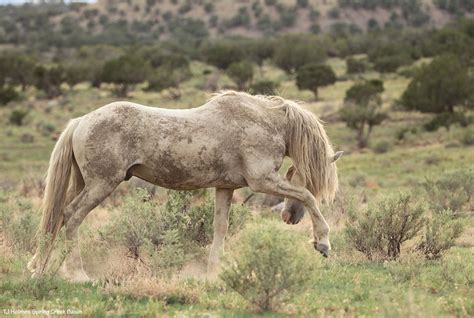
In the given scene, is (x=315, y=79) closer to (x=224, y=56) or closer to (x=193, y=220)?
(x=224, y=56)

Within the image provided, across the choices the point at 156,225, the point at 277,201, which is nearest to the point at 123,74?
the point at 277,201

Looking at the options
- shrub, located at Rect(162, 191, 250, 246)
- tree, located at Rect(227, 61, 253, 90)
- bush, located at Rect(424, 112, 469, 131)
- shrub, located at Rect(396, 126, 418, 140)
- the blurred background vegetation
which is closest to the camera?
the blurred background vegetation

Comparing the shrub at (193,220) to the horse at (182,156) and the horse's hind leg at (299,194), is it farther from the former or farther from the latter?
A: the horse's hind leg at (299,194)

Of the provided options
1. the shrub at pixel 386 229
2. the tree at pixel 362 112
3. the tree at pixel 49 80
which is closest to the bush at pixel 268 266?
the shrub at pixel 386 229

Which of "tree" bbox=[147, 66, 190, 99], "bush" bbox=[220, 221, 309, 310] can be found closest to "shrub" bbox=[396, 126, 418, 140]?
"tree" bbox=[147, 66, 190, 99]

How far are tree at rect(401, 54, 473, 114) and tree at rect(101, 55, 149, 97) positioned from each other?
2321 cm

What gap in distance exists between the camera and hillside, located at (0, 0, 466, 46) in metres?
108

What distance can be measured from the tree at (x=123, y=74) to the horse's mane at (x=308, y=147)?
1804 inches

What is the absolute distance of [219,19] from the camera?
119188mm

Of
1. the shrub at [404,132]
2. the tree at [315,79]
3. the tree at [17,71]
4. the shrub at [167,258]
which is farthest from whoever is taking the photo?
the tree at [17,71]

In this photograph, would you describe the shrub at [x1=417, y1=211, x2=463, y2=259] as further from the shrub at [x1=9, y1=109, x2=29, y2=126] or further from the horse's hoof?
the shrub at [x1=9, y1=109, x2=29, y2=126]

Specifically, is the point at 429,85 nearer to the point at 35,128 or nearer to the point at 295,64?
the point at 35,128

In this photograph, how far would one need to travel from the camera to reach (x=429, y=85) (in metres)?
36.8

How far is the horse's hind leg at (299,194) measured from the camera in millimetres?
7207
